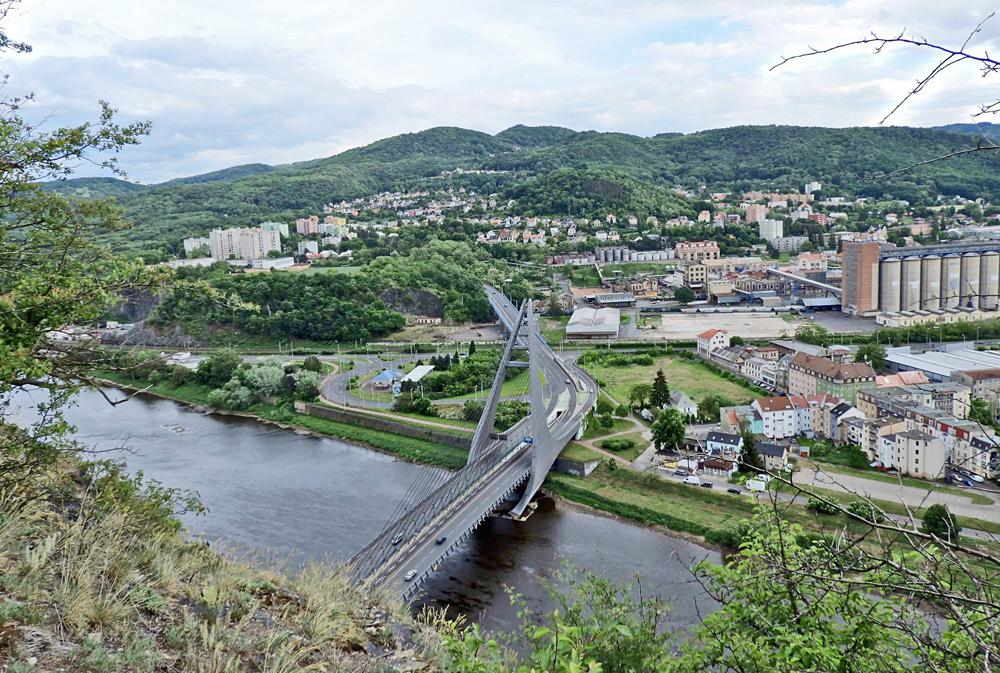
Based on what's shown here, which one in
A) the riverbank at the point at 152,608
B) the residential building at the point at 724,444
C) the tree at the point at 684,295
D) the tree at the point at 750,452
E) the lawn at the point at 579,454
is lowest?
the lawn at the point at 579,454

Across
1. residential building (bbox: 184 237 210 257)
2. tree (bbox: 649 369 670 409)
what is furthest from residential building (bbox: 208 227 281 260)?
tree (bbox: 649 369 670 409)

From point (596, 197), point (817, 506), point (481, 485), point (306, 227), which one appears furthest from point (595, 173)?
point (817, 506)

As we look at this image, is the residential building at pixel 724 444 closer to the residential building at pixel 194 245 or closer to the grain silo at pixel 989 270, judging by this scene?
the grain silo at pixel 989 270

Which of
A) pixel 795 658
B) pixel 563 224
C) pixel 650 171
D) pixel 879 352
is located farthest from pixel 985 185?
pixel 795 658

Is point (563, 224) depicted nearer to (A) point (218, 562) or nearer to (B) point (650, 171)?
(B) point (650, 171)

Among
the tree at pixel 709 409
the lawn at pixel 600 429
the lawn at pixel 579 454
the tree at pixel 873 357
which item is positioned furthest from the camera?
the tree at pixel 873 357

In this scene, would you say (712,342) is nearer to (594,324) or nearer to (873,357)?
(873,357)

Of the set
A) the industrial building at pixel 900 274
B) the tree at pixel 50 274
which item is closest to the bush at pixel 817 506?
the tree at pixel 50 274
